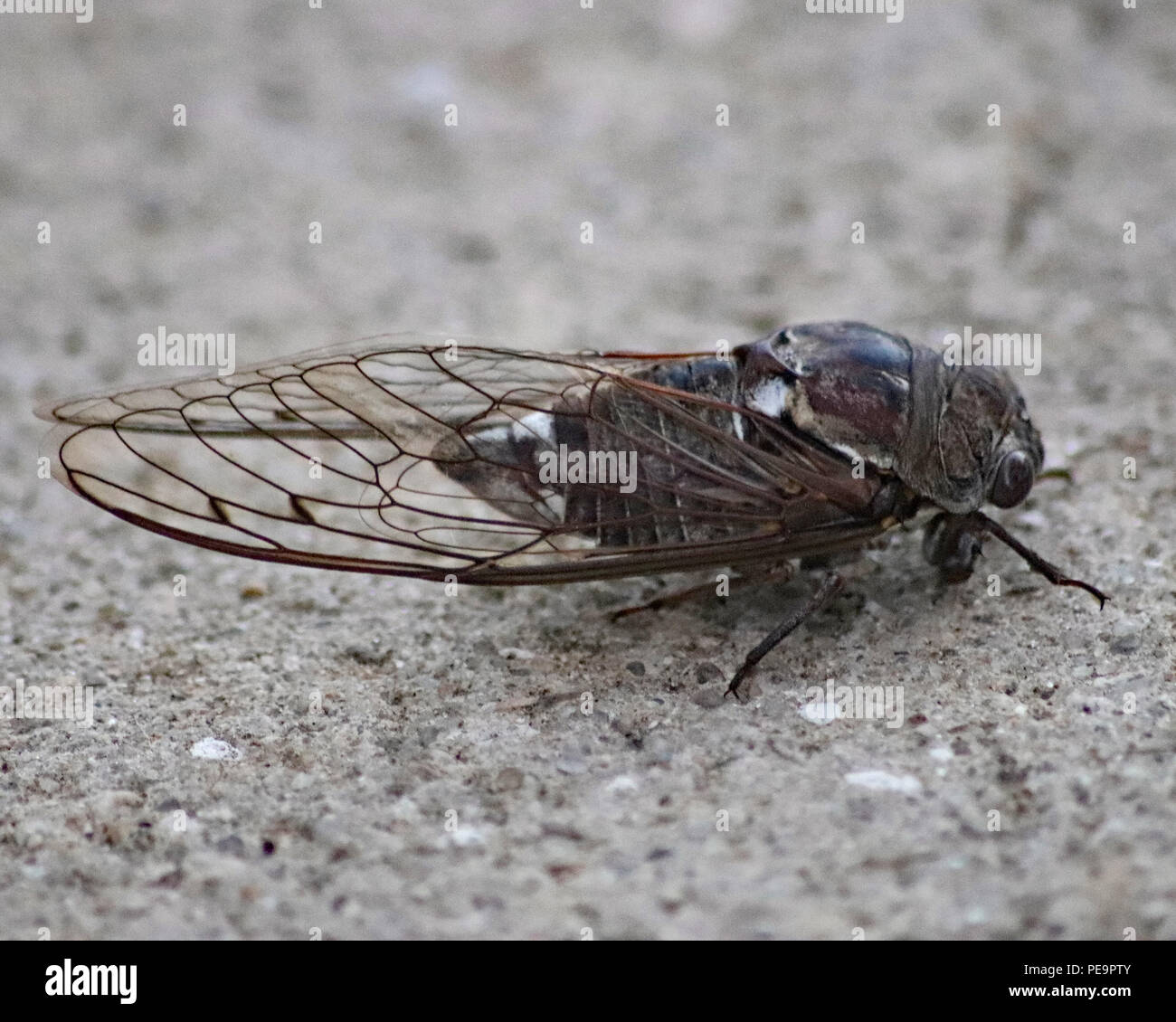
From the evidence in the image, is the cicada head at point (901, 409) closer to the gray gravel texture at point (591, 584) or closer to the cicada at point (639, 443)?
the cicada at point (639, 443)

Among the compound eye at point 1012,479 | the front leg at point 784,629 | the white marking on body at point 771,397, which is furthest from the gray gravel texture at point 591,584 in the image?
the white marking on body at point 771,397

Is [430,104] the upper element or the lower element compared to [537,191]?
upper

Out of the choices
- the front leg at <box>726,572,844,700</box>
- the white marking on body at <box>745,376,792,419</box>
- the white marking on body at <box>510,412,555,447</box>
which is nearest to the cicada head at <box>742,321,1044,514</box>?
the white marking on body at <box>745,376,792,419</box>

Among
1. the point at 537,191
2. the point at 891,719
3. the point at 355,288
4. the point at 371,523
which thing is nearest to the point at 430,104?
the point at 537,191

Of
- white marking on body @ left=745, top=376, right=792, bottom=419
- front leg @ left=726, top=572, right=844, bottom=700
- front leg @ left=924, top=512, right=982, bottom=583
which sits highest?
white marking on body @ left=745, top=376, right=792, bottom=419

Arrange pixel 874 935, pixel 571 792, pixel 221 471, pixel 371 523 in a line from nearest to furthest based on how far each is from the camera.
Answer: pixel 874 935 → pixel 571 792 → pixel 371 523 → pixel 221 471

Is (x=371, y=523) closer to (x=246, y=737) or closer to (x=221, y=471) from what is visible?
(x=246, y=737)

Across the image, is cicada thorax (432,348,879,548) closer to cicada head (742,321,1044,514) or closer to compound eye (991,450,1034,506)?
cicada head (742,321,1044,514)
